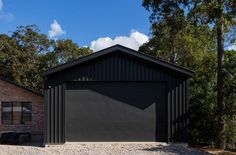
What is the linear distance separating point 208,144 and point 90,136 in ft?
17.9

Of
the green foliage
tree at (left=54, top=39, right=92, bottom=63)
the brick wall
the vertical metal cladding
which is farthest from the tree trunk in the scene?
tree at (left=54, top=39, right=92, bottom=63)

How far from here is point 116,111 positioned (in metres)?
18.2

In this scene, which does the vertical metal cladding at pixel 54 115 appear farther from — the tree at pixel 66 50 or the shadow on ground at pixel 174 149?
the tree at pixel 66 50

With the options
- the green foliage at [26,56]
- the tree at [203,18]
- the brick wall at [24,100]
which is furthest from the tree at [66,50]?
the tree at [203,18]

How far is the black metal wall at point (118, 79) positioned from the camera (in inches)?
704

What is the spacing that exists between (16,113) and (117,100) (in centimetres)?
905

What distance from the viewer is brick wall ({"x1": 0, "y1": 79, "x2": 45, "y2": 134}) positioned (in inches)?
977

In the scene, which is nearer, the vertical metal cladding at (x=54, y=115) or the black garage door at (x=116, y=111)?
the vertical metal cladding at (x=54, y=115)

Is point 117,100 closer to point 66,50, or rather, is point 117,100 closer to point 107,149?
point 107,149

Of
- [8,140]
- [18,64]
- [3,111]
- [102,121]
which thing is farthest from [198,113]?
[18,64]

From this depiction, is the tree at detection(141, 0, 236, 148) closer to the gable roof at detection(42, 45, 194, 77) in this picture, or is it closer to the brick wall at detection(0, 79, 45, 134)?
the gable roof at detection(42, 45, 194, 77)

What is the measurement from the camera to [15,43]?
45156 millimetres

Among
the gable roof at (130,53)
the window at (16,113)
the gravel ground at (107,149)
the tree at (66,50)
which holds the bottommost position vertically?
the gravel ground at (107,149)

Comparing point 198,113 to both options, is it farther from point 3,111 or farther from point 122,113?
point 3,111
